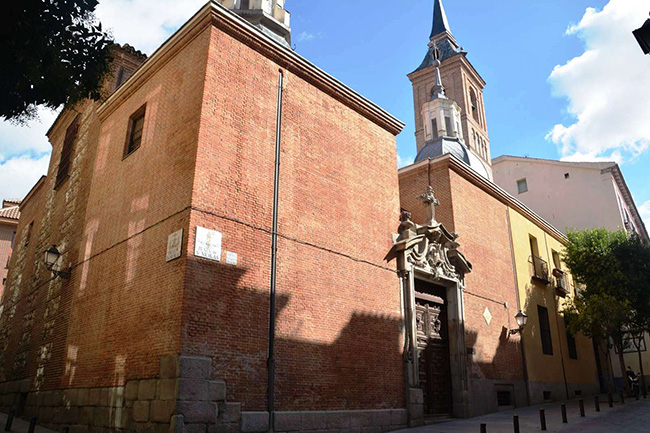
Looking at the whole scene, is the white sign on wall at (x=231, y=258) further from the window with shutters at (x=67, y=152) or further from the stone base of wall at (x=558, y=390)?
the stone base of wall at (x=558, y=390)

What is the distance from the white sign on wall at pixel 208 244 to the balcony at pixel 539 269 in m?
13.4

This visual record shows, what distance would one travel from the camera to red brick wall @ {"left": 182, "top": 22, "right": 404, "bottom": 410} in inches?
346

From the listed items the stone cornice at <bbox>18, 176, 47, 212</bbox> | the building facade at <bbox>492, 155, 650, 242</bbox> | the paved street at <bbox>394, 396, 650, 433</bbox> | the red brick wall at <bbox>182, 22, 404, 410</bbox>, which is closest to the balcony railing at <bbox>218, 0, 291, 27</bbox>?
the red brick wall at <bbox>182, 22, 404, 410</bbox>

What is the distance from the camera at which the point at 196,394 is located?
25.8 feet

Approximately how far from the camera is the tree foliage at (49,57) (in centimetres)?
627

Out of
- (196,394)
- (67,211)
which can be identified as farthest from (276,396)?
(67,211)

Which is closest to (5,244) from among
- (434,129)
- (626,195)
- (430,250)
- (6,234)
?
(6,234)

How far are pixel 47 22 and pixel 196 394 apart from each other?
18.1 feet

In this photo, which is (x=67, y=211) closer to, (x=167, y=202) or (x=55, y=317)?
(x=55, y=317)

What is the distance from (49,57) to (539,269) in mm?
17500

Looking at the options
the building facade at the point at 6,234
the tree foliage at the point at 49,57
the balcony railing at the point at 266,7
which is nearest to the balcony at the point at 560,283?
the balcony railing at the point at 266,7

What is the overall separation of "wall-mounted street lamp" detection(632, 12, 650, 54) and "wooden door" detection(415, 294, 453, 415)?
8475mm

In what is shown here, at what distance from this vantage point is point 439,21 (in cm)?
5762

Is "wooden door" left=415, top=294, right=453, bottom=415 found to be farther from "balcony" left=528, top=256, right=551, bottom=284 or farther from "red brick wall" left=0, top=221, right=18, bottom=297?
"red brick wall" left=0, top=221, right=18, bottom=297
